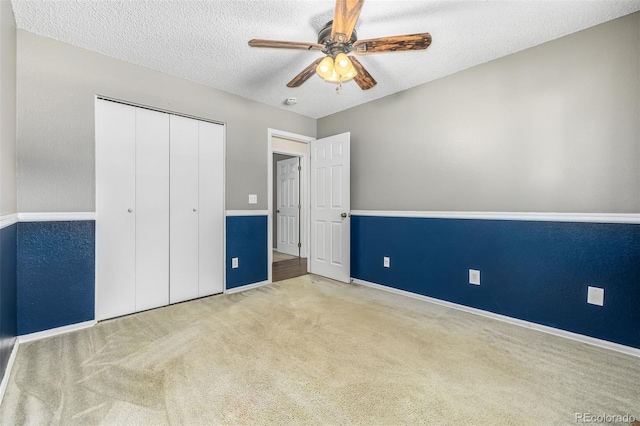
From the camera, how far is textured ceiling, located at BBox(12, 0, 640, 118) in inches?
72.3

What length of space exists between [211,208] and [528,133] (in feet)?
10.5

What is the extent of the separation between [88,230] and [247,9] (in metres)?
2.20

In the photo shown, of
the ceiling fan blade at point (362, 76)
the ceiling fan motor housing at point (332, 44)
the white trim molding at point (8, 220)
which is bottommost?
the white trim molding at point (8, 220)

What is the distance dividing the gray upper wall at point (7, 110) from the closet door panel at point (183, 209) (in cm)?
109

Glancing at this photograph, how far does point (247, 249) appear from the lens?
3.38 meters

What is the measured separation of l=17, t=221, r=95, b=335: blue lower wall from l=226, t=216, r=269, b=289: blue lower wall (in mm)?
1277

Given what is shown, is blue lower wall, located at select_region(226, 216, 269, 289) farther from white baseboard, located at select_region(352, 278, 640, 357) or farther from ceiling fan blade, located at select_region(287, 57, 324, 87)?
ceiling fan blade, located at select_region(287, 57, 324, 87)

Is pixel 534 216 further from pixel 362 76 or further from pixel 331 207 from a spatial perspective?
pixel 331 207

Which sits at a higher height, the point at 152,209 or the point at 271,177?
the point at 271,177

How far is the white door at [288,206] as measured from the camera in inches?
214
